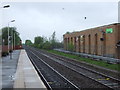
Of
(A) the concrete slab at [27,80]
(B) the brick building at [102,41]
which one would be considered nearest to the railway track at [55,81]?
(A) the concrete slab at [27,80]

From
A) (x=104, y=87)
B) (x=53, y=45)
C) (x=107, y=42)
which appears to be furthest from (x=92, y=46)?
(x=53, y=45)

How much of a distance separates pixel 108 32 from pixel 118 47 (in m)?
5.27

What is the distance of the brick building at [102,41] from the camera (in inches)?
1588

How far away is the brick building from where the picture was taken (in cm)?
4034

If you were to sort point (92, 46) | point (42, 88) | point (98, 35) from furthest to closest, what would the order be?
point (92, 46)
point (98, 35)
point (42, 88)

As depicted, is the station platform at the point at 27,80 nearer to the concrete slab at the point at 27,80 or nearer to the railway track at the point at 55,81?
the concrete slab at the point at 27,80

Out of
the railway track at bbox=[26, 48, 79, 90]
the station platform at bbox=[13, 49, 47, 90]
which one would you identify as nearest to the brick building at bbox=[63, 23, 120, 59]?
the railway track at bbox=[26, 48, 79, 90]

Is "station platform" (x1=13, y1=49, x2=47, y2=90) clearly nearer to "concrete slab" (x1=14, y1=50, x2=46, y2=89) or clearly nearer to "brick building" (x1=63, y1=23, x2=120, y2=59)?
"concrete slab" (x1=14, y1=50, x2=46, y2=89)

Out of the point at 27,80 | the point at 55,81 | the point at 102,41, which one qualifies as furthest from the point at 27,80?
the point at 102,41

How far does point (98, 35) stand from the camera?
163 ft

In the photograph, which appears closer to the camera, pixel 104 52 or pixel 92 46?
pixel 104 52

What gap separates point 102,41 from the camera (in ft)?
153

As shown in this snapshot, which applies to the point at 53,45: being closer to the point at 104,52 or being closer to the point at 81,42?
the point at 81,42

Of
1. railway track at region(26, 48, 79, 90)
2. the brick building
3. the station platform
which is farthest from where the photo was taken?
the brick building
